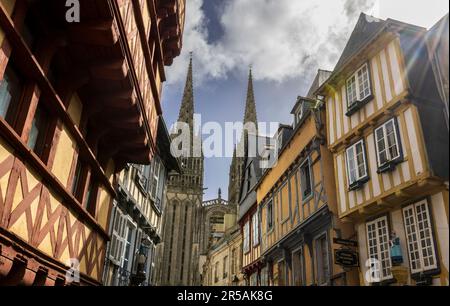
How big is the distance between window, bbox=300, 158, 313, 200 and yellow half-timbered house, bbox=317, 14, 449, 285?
146cm

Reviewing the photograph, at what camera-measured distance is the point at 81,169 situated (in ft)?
27.2

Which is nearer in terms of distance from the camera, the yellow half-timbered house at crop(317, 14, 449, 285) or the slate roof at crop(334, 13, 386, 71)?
the yellow half-timbered house at crop(317, 14, 449, 285)

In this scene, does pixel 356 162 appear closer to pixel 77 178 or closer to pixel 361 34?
pixel 361 34

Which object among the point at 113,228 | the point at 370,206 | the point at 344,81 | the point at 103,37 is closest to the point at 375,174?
the point at 370,206

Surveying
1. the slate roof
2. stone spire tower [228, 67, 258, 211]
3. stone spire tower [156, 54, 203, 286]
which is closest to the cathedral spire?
stone spire tower [156, 54, 203, 286]

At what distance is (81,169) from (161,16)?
428 centimetres

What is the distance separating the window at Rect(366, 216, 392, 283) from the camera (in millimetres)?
8125

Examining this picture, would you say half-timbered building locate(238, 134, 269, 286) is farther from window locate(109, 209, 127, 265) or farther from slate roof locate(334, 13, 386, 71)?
slate roof locate(334, 13, 386, 71)

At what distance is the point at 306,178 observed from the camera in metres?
12.1

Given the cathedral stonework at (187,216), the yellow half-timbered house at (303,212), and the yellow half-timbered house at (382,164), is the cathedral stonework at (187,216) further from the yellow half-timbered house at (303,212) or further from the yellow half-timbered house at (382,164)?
the yellow half-timbered house at (382,164)

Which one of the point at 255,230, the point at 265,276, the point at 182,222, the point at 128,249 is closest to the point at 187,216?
the point at 182,222

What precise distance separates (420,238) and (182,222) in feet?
226
